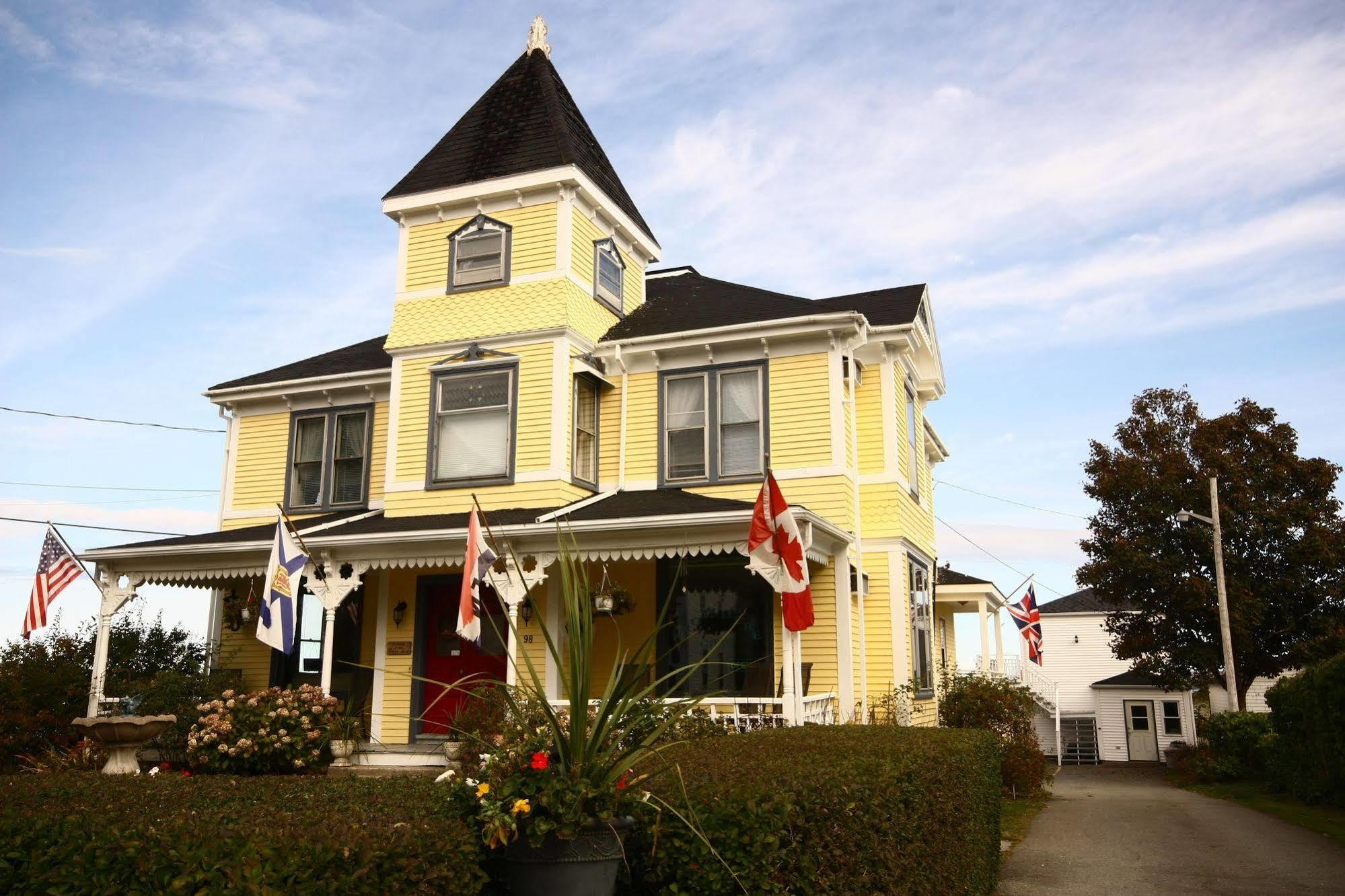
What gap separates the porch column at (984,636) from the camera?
26.1 m

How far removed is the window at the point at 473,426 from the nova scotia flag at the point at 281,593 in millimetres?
3402

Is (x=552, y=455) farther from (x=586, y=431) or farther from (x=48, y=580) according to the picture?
(x=48, y=580)

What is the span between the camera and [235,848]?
4316 mm

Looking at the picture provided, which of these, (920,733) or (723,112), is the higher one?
(723,112)

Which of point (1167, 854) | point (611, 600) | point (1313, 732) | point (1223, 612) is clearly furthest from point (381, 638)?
point (1223, 612)

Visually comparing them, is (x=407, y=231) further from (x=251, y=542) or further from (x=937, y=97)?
(x=937, y=97)

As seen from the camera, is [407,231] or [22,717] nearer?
[22,717]

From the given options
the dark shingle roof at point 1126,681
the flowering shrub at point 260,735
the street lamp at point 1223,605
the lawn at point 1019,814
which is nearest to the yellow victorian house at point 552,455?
the flowering shrub at point 260,735

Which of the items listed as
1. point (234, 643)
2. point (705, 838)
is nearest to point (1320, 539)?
point (234, 643)

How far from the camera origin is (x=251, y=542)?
15.5m

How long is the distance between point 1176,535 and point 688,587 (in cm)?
2092

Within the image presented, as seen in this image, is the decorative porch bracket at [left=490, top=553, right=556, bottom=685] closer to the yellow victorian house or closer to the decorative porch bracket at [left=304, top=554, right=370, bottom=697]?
the yellow victorian house

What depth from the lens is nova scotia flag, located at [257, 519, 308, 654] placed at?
13.0 meters

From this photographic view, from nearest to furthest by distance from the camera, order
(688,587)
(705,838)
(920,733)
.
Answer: (705,838) < (920,733) < (688,587)
